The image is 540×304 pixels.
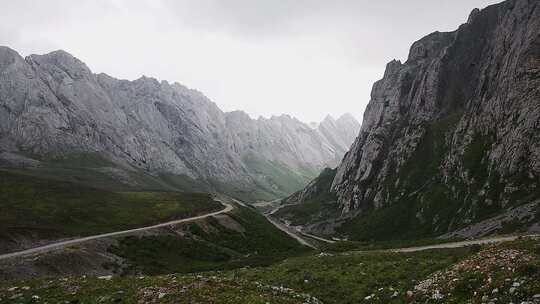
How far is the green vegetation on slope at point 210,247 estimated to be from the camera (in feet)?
213

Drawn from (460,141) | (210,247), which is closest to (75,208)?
(210,247)

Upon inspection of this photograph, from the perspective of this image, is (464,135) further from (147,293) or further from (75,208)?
(147,293)

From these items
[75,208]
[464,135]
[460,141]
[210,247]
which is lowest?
[210,247]

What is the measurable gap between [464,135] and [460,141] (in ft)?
7.98

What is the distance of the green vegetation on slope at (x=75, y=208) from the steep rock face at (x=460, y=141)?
66.1 meters

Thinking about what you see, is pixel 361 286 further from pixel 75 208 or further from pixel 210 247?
pixel 75 208

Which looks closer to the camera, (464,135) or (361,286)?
(361,286)

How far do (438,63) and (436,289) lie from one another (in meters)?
178

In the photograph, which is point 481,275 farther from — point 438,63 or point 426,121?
point 438,63

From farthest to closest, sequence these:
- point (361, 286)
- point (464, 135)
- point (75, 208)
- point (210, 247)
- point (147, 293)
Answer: point (464, 135) < point (75, 208) < point (210, 247) < point (361, 286) < point (147, 293)

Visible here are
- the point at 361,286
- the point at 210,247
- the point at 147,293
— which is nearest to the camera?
the point at 147,293

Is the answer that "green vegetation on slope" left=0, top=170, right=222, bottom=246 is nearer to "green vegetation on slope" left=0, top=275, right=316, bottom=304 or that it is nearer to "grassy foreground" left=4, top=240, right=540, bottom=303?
"green vegetation on slope" left=0, top=275, right=316, bottom=304

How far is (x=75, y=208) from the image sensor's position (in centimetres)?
10512

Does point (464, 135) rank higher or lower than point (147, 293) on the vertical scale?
higher
